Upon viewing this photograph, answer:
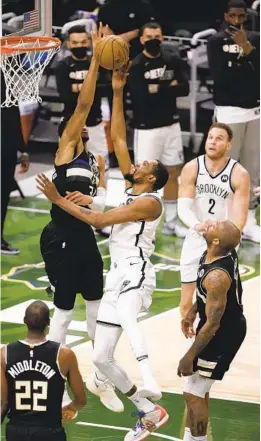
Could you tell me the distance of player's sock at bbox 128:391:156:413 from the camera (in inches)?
372

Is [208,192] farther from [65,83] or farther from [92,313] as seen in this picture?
[65,83]

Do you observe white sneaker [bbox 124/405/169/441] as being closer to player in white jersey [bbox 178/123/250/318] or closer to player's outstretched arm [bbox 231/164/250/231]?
player in white jersey [bbox 178/123/250/318]

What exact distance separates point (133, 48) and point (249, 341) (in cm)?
633

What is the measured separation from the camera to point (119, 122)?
10.5m

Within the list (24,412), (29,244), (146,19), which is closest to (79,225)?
(24,412)

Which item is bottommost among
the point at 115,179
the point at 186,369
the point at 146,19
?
the point at 115,179

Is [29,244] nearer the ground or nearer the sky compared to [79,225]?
nearer the ground

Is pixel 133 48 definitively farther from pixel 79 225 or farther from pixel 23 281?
pixel 79 225

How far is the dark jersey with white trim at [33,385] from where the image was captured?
7.83 m

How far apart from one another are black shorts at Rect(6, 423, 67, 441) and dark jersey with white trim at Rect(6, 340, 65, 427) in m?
0.03

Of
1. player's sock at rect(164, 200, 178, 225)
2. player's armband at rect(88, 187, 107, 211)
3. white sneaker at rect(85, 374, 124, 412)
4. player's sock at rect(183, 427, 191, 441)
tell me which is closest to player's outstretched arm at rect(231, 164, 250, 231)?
player's armband at rect(88, 187, 107, 211)

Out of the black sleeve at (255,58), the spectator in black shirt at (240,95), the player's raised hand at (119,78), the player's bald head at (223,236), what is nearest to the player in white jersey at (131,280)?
the player's raised hand at (119,78)

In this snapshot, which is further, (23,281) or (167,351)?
(23,281)

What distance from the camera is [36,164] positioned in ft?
59.1
